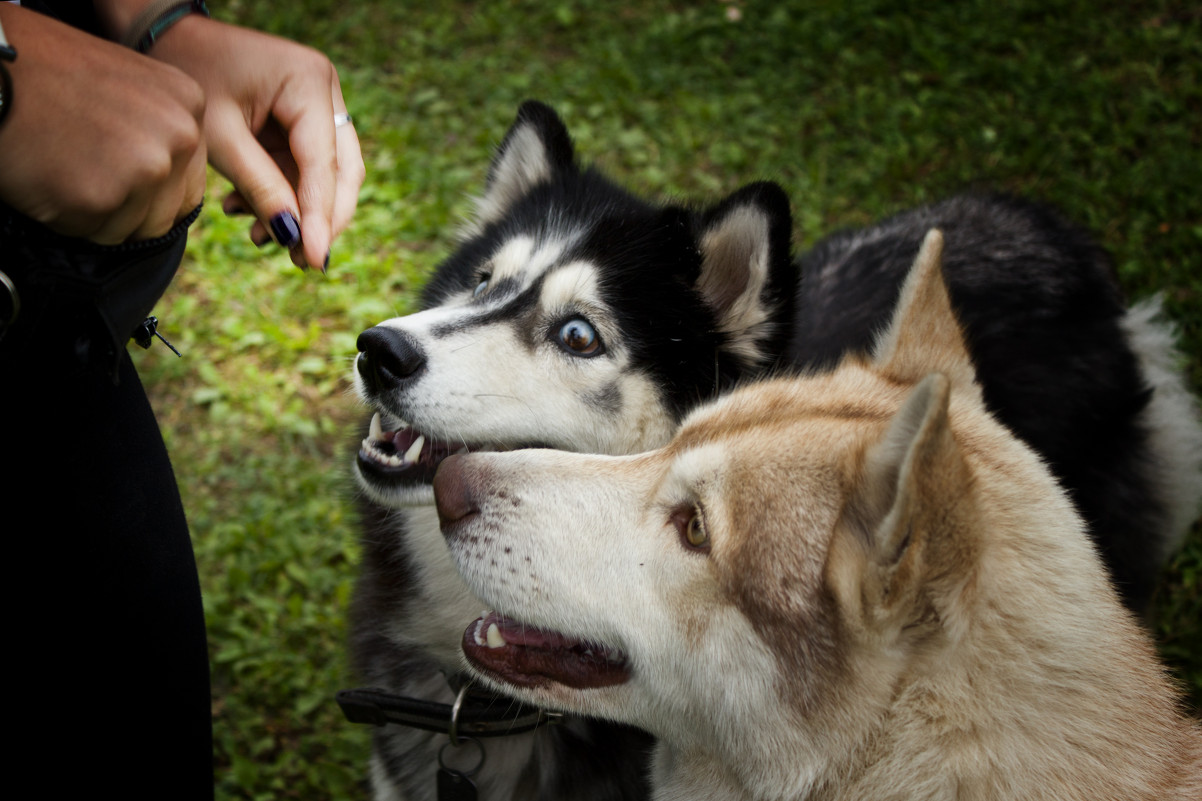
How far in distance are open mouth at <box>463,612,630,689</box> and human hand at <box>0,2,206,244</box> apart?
3.94ft

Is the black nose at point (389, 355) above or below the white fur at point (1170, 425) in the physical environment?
above

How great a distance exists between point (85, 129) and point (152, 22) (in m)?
0.66

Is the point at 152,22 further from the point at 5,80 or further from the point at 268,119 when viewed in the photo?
the point at 5,80

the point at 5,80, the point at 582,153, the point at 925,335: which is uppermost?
the point at 5,80

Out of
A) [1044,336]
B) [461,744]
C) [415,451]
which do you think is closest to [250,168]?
[415,451]

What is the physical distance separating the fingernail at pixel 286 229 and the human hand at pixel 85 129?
343 mm

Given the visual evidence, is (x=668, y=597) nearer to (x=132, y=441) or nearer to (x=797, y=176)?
(x=132, y=441)

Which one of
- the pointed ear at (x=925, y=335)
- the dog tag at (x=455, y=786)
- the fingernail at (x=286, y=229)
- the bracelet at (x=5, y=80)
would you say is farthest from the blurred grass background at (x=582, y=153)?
the bracelet at (x=5, y=80)

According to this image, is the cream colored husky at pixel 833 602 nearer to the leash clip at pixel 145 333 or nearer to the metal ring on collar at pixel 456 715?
the metal ring on collar at pixel 456 715

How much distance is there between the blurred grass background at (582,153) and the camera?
385cm

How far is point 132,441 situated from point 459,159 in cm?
430

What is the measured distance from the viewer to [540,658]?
1.98m

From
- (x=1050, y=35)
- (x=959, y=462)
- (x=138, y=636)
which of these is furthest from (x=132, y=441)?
(x=1050, y=35)

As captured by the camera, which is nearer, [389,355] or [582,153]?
[389,355]
